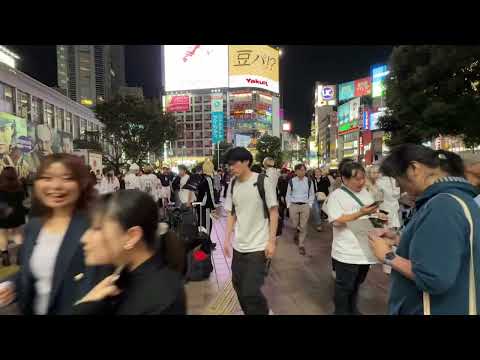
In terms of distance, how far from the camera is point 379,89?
51.7 meters

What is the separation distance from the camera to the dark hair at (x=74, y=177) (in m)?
1.92

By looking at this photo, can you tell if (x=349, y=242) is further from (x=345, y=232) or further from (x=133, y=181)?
(x=133, y=181)

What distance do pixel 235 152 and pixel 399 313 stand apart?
221cm

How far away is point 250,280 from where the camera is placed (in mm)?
3154

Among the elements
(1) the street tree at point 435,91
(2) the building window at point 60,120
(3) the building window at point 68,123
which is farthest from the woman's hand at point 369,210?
(3) the building window at point 68,123

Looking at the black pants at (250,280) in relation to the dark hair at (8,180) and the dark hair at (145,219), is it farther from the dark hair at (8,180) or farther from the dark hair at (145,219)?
the dark hair at (8,180)

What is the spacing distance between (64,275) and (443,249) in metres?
1.69

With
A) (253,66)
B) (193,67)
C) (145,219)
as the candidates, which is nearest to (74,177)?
(145,219)

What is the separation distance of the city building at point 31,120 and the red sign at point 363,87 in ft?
180

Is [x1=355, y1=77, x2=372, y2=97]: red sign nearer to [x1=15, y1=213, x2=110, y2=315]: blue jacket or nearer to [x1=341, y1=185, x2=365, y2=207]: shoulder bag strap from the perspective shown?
[x1=341, y1=185, x2=365, y2=207]: shoulder bag strap

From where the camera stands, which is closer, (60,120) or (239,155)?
(239,155)

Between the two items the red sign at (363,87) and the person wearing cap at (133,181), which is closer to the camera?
the person wearing cap at (133,181)
